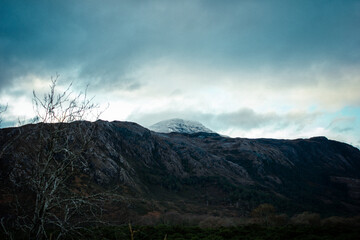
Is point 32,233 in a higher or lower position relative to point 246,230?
higher

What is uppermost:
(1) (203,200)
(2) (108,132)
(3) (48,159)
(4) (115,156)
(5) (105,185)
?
(2) (108,132)

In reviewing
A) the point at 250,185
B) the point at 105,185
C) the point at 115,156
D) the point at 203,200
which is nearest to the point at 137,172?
the point at 115,156

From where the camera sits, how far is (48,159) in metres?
7.97

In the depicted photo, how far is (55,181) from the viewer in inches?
320

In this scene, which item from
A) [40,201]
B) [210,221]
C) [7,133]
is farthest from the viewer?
[7,133]

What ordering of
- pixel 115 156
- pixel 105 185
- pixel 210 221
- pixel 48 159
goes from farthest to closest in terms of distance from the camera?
pixel 115 156, pixel 105 185, pixel 210 221, pixel 48 159

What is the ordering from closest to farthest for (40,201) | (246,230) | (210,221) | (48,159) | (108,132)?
(48,159), (40,201), (246,230), (210,221), (108,132)

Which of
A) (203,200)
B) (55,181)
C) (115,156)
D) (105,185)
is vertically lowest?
(203,200)

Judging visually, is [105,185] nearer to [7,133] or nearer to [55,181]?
[7,133]

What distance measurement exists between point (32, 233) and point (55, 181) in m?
2.11

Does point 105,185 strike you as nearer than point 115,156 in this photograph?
Yes

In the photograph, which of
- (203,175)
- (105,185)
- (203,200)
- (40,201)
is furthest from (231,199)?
(40,201)

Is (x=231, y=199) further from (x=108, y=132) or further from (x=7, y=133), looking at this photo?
(x=7, y=133)

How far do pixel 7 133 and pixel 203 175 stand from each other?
14603 centimetres
